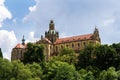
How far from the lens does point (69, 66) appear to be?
315 feet

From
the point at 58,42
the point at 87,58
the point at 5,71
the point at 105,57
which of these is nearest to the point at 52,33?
the point at 58,42

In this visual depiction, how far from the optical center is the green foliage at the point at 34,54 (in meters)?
126

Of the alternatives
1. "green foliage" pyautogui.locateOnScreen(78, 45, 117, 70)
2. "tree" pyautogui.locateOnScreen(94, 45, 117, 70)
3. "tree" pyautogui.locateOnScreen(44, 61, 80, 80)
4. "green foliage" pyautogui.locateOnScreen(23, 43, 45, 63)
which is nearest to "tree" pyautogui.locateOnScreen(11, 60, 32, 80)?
"tree" pyautogui.locateOnScreen(44, 61, 80, 80)

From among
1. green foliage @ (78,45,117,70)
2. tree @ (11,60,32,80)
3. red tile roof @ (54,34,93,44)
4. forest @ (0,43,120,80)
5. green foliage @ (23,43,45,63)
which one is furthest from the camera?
red tile roof @ (54,34,93,44)

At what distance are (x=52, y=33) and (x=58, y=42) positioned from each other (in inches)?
351

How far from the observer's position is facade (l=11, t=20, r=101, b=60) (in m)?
148

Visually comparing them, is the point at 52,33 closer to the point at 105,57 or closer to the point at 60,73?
the point at 105,57

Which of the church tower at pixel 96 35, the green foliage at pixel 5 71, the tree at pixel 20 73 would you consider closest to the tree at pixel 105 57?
the tree at pixel 20 73

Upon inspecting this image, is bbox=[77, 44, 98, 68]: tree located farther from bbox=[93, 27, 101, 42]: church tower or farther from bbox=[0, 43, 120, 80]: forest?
bbox=[93, 27, 101, 42]: church tower

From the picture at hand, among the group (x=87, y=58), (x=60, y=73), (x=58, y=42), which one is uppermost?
(x=58, y=42)

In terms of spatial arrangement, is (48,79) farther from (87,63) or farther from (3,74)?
(87,63)

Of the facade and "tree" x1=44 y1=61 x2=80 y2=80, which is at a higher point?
the facade

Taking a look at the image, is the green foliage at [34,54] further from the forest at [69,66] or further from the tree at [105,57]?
the tree at [105,57]

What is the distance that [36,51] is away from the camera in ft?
417
